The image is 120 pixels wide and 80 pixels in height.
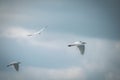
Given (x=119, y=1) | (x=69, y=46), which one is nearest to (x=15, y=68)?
(x=69, y=46)

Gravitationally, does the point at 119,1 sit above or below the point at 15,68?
above

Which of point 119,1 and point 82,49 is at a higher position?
point 119,1

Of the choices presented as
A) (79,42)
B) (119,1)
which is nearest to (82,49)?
(79,42)

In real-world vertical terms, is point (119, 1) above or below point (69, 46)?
above

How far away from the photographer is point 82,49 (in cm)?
1619

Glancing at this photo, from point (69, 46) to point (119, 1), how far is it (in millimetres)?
1746

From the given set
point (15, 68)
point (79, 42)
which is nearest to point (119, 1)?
point (79, 42)

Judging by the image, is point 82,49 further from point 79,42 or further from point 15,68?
point 15,68

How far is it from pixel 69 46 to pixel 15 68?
64.2 inches

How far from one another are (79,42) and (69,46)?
0.44 m

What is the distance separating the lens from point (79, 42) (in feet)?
53.3

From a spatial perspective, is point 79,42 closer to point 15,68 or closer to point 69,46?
point 69,46

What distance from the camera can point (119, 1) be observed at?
16203mm
